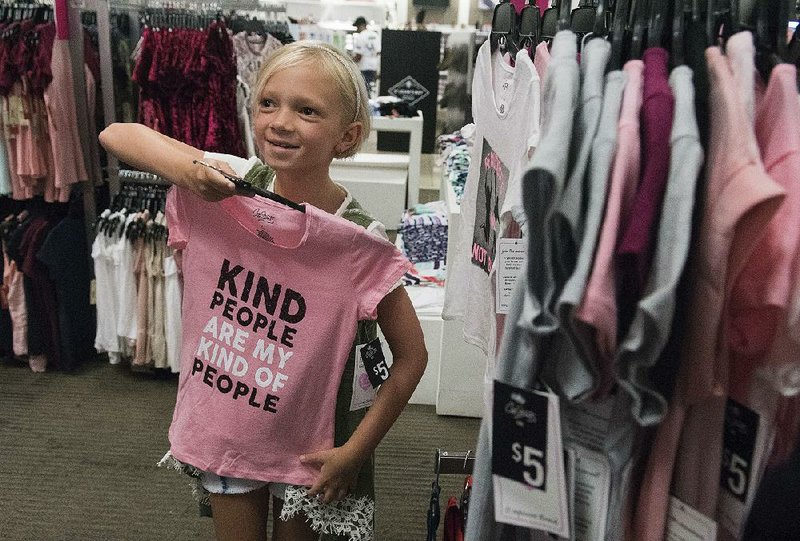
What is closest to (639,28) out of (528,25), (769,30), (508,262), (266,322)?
(769,30)

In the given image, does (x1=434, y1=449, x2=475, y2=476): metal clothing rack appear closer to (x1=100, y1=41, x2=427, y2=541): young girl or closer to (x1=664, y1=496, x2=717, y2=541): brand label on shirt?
(x1=100, y1=41, x2=427, y2=541): young girl

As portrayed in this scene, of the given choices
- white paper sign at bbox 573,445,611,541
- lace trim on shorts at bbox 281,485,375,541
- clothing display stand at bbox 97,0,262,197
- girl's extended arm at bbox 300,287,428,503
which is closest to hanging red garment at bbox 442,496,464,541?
lace trim on shorts at bbox 281,485,375,541

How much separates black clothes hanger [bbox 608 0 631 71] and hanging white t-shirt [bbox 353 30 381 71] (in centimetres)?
670

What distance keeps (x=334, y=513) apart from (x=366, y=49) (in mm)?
6742

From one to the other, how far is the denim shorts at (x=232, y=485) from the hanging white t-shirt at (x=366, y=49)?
6.55 meters

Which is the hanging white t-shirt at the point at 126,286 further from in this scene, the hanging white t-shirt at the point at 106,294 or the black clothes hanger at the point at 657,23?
the black clothes hanger at the point at 657,23

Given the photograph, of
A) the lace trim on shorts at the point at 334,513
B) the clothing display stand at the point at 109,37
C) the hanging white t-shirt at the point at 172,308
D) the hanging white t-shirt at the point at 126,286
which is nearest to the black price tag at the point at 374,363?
the lace trim on shorts at the point at 334,513

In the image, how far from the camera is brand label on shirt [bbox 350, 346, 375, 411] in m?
1.19

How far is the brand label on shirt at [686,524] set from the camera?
0.72 meters

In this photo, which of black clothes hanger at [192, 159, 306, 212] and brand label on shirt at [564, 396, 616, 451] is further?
black clothes hanger at [192, 159, 306, 212]

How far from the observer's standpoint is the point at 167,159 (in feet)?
3.61

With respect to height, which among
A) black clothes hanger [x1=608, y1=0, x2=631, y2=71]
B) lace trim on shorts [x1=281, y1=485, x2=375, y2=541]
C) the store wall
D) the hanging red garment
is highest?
the store wall

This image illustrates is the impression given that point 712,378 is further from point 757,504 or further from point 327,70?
point 327,70

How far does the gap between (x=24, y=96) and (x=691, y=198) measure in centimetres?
303
